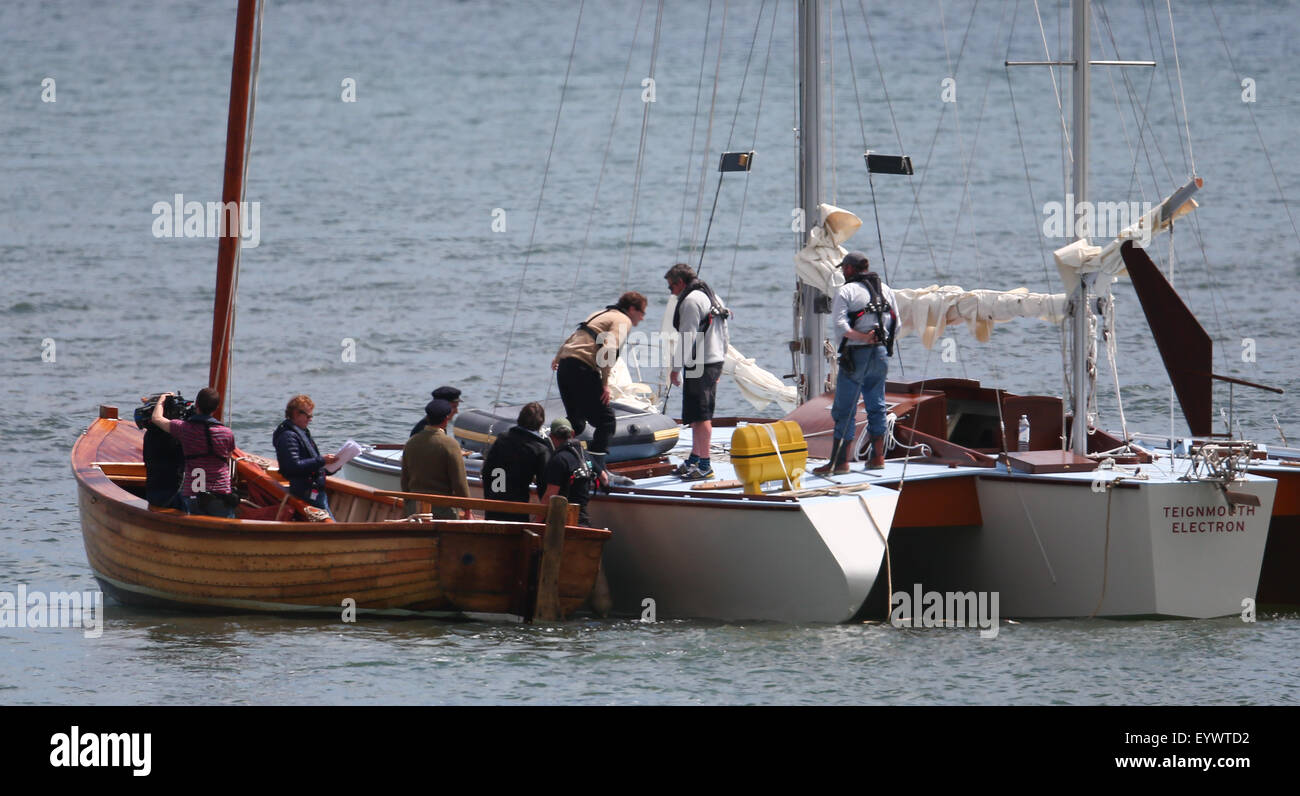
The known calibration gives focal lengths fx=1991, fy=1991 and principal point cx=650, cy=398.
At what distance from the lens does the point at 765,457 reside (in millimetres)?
15578

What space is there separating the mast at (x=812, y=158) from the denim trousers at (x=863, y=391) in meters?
2.15

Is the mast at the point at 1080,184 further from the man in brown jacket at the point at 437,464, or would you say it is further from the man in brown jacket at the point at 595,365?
the man in brown jacket at the point at 437,464

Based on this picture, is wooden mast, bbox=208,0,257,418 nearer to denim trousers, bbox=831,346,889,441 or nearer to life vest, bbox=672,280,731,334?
life vest, bbox=672,280,731,334

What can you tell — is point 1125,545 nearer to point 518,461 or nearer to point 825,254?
point 825,254

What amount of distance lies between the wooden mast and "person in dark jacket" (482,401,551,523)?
3.01 m

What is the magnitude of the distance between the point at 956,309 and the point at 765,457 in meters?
4.14

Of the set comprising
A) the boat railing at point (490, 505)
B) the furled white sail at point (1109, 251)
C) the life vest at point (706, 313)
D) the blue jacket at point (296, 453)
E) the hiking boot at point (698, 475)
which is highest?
the furled white sail at point (1109, 251)

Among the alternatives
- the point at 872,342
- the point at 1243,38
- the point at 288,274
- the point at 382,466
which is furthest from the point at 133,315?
the point at 1243,38

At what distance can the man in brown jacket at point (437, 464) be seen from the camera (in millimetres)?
15828

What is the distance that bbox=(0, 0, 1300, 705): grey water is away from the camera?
14492 mm

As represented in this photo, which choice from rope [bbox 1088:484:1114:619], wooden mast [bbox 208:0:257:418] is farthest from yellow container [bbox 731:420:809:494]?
wooden mast [bbox 208:0:257:418]

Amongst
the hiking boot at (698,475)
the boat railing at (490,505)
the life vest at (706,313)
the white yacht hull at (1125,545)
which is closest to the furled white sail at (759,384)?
the life vest at (706,313)

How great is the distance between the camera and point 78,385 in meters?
29.1

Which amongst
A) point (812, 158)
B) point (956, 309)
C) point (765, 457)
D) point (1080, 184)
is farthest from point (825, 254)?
point (765, 457)
